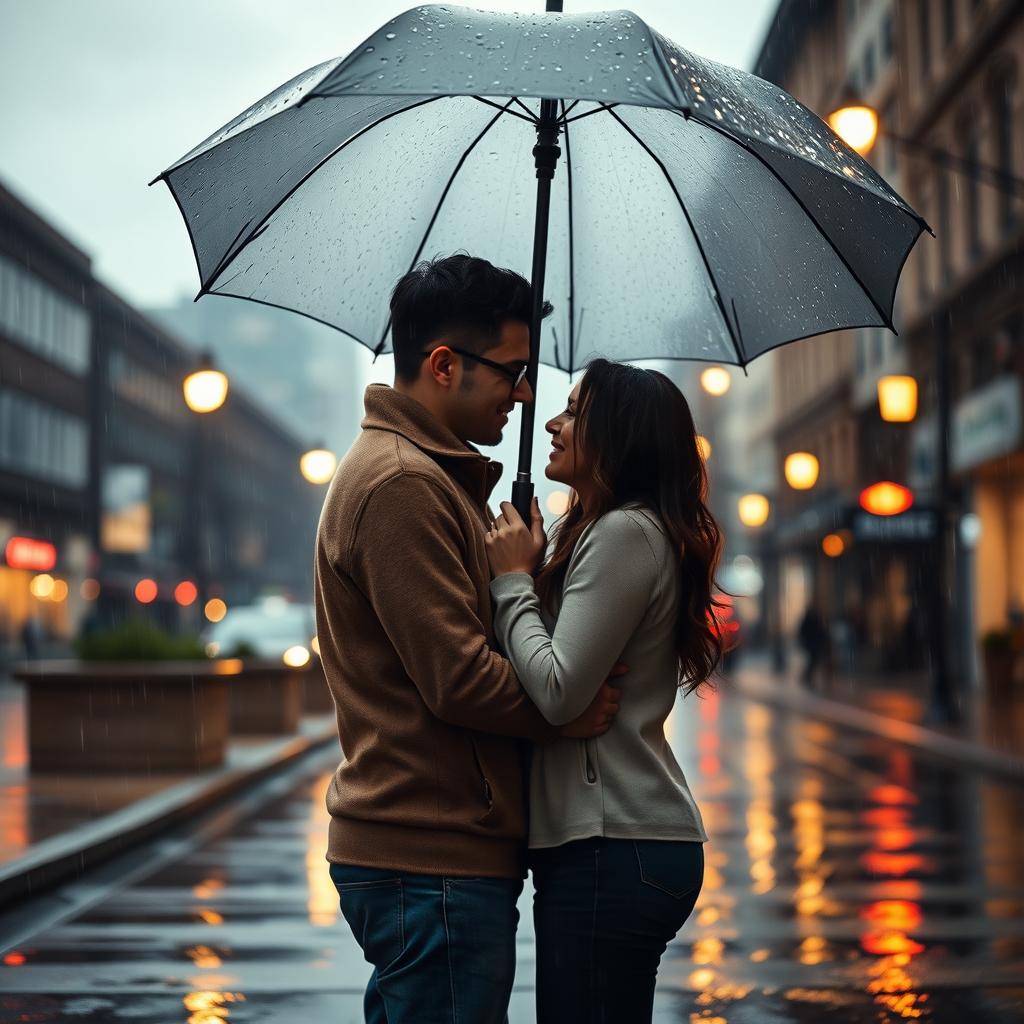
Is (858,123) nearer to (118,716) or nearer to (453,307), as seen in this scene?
(118,716)

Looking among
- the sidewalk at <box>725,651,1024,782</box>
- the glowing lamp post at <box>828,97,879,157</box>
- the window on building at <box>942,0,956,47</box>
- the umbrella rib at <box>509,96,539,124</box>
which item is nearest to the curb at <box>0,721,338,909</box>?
the sidewalk at <box>725,651,1024,782</box>

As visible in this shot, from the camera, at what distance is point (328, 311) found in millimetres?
4508

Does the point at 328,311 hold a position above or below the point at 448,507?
above

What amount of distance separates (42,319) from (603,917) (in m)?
52.7

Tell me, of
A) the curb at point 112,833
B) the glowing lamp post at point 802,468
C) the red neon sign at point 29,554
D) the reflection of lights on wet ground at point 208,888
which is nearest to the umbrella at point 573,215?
the curb at point 112,833

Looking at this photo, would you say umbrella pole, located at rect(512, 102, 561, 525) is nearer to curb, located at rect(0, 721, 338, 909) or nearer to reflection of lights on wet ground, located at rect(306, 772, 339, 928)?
reflection of lights on wet ground, located at rect(306, 772, 339, 928)

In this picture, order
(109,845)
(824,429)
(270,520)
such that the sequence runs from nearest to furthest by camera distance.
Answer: (109,845) < (824,429) < (270,520)

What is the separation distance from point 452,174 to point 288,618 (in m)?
23.4

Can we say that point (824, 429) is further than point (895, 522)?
Yes

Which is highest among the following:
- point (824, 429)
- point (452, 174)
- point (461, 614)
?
point (824, 429)

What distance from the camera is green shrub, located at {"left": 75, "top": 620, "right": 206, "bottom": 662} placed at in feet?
49.4

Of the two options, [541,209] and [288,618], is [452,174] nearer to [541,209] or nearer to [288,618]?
[541,209]

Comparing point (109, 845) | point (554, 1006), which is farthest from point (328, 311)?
point (109, 845)

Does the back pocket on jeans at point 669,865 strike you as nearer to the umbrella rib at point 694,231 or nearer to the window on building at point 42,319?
the umbrella rib at point 694,231
